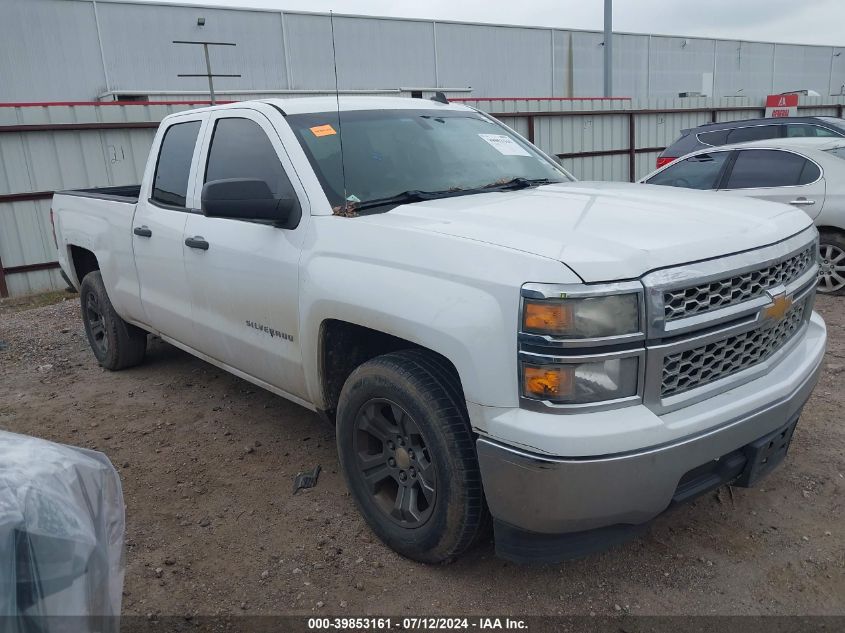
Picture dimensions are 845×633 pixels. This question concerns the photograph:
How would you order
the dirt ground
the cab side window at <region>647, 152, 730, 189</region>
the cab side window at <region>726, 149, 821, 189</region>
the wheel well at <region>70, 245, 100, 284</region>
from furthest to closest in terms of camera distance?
the cab side window at <region>647, 152, 730, 189</region>
the cab side window at <region>726, 149, 821, 189</region>
the wheel well at <region>70, 245, 100, 284</region>
the dirt ground

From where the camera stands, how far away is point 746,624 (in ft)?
8.16

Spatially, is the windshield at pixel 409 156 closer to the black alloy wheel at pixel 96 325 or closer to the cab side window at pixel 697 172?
the black alloy wheel at pixel 96 325

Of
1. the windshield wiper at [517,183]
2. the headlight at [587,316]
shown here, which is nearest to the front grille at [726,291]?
the headlight at [587,316]

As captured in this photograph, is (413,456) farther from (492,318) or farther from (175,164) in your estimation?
(175,164)

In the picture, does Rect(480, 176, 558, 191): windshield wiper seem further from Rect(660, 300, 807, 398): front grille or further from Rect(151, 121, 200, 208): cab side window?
Rect(151, 121, 200, 208): cab side window

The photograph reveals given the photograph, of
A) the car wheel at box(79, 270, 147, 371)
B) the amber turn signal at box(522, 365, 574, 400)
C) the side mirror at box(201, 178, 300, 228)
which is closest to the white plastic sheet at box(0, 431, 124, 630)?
the amber turn signal at box(522, 365, 574, 400)

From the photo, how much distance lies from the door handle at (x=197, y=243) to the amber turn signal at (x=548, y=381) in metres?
2.24

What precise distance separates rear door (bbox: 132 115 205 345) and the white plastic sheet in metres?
2.36

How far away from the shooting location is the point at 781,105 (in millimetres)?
18406

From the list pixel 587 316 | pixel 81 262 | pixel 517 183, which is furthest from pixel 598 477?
pixel 81 262

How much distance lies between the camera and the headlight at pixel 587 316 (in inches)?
85.4

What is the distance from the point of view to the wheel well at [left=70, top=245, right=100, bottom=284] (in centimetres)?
584

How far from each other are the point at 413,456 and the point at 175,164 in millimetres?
2729

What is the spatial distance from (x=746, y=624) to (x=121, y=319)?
4687 mm
